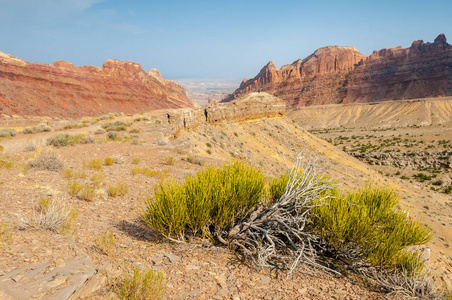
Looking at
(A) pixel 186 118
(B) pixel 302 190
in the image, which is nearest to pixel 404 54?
(A) pixel 186 118

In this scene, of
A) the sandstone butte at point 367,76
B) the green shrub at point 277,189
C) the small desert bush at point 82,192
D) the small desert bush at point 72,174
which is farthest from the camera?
the sandstone butte at point 367,76

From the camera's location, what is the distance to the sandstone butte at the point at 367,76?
4358 inches

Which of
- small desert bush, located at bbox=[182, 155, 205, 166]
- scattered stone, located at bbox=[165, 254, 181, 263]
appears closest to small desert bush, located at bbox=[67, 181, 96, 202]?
scattered stone, located at bbox=[165, 254, 181, 263]

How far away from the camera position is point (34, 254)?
3322 millimetres

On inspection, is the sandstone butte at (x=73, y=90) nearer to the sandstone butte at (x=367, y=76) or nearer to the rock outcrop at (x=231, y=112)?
the rock outcrop at (x=231, y=112)

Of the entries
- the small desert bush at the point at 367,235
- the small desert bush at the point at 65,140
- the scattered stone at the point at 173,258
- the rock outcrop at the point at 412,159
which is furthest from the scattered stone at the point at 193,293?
the rock outcrop at the point at 412,159

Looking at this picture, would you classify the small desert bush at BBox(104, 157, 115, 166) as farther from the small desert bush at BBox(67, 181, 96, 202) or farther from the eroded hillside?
the small desert bush at BBox(67, 181, 96, 202)

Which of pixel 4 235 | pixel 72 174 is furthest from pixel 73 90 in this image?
pixel 4 235

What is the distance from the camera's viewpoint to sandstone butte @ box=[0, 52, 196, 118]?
52250 mm

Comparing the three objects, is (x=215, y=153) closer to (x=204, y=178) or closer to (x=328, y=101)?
(x=204, y=178)

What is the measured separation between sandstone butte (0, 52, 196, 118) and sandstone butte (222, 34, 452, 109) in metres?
77.5

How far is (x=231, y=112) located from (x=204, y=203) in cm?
2375

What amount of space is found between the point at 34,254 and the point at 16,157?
904 centimetres

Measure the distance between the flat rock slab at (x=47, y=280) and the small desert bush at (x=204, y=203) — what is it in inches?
48.5
